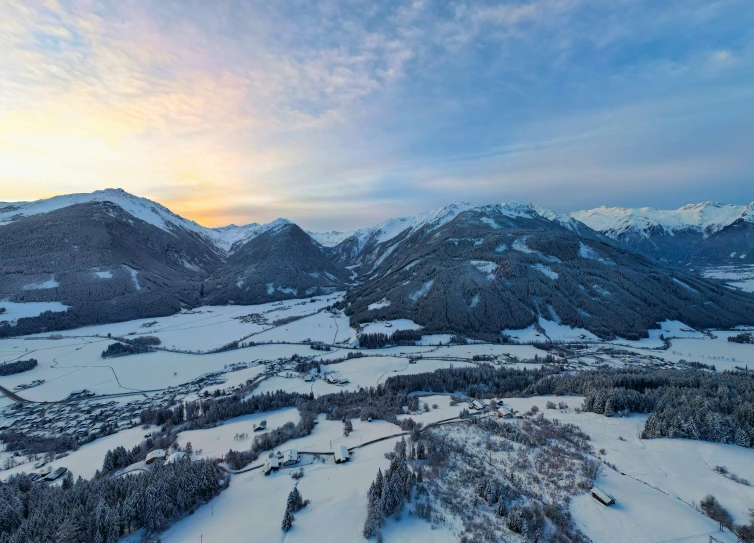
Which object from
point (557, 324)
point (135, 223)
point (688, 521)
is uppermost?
point (135, 223)

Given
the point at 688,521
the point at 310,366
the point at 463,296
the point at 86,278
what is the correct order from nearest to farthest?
the point at 688,521
the point at 310,366
the point at 463,296
the point at 86,278

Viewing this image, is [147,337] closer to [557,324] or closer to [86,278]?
[86,278]

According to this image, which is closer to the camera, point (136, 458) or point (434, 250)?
point (136, 458)

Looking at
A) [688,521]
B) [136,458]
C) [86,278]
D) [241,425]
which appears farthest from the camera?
[86,278]

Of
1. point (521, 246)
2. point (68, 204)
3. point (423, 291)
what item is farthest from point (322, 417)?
point (68, 204)

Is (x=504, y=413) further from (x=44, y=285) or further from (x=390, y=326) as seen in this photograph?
(x=44, y=285)

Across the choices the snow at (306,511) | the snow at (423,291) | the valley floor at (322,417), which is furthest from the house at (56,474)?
the snow at (423,291)

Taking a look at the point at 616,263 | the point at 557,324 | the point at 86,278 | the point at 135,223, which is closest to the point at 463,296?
the point at 557,324
